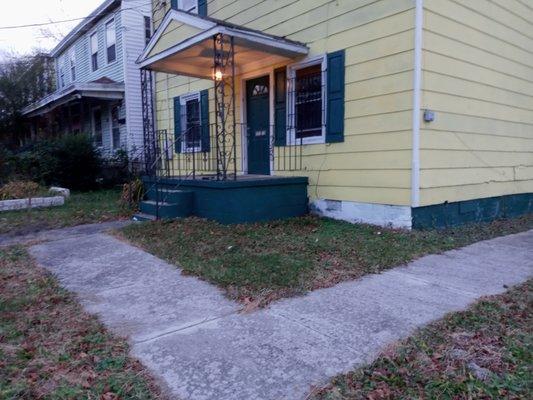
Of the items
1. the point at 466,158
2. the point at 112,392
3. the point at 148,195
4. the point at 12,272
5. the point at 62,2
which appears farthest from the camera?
the point at 62,2

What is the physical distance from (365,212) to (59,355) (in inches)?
189

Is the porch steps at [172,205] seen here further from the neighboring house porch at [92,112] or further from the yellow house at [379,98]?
the neighboring house porch at [92,112]

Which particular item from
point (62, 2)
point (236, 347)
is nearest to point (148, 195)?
point (236, 347)

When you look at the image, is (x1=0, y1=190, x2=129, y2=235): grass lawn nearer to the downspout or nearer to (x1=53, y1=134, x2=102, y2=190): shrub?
(x1=53, y1=134, x2=102, y2=190): shrub

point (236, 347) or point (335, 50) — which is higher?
point (335, 50)

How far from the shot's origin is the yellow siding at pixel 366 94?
5805mm

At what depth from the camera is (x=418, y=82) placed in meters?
5.65

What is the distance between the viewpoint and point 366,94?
6.26 meters

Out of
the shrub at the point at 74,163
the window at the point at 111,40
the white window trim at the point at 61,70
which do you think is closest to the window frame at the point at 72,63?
the white window trim at the point at 61,70

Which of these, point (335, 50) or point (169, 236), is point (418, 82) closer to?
point (335, 50)

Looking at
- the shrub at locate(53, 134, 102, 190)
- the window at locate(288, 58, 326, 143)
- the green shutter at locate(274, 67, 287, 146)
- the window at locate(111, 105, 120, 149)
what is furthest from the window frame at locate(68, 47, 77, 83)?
the window at locate(288, 58, 326, 143)

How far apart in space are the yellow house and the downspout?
1cm

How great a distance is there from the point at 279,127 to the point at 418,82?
2888mm

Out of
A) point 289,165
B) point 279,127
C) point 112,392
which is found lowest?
point 112,392
